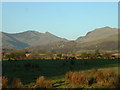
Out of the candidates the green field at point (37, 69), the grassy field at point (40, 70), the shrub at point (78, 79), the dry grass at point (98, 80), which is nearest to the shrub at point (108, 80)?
the dry grass at point (98, 80)

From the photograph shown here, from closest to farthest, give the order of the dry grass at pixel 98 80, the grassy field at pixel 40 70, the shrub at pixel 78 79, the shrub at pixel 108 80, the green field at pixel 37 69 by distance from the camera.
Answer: the shrub at pixel 108 80 → the dry grass at pixel 98 80 → the shrub at pixel 78 79 → the grassy field at pixel 40 70 → the green field at pixel 37 69

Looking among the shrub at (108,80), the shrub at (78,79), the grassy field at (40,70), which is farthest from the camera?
the grassy field at (40,70)

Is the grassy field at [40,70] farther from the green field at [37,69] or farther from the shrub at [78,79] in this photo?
the shrub at [78,79]

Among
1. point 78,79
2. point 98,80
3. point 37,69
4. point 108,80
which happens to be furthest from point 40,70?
point 108,80

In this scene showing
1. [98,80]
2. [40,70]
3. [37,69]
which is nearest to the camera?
[98,80]

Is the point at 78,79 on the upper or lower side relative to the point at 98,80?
upper

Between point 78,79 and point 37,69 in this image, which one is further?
point 37,69

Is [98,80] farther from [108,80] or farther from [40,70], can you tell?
[40,70]

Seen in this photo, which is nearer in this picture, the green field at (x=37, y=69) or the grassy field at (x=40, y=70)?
the grassy field at (x=40, y=70)

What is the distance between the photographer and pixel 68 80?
1590cm

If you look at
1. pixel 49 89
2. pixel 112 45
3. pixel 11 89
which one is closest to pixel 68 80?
pixel 49 89

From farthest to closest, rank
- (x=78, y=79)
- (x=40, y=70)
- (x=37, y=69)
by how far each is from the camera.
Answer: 1. (x=37, y=69)
2. (x=40, y=70)
3. (x=78, y=79)

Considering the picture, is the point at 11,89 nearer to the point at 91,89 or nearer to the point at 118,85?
the point at 91,89

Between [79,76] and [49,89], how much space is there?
3215mm
